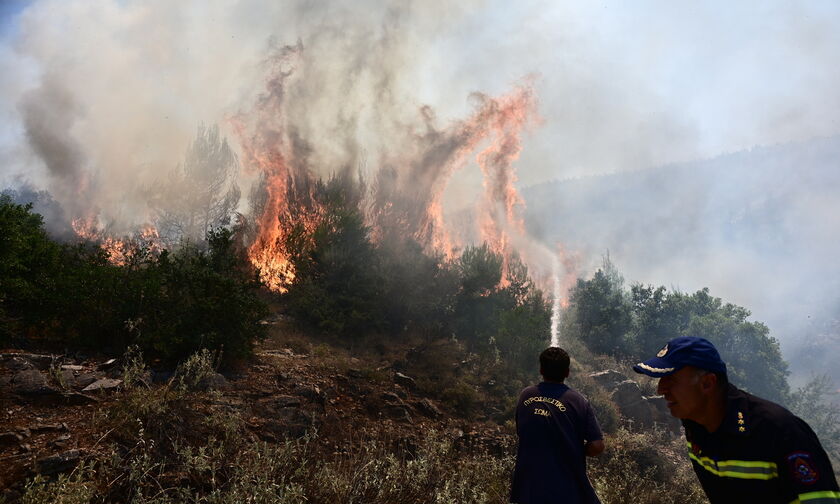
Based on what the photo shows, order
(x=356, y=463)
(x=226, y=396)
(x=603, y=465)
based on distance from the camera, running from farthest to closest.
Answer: (x=603, y=465) < (x=226, y=396) < (x=356, y=463)

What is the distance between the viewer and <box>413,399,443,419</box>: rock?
387 inches

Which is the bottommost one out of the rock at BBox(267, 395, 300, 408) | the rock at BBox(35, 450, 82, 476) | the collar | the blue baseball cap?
the rock at BBox(35, 450, 82, 476)

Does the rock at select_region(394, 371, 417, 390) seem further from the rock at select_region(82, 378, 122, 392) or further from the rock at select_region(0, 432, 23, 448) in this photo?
the rock at select_region(0, 432, 23, 448)

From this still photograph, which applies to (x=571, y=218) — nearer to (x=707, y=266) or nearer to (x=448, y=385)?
(x=707, y=266)

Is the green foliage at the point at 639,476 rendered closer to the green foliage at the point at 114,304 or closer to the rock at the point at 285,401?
the rock at the point at 285,401

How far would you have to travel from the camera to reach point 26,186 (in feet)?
150

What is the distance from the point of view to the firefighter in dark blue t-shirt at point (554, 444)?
318cm

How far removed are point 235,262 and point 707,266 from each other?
122593 millimetres

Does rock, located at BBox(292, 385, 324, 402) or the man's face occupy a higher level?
the man's face

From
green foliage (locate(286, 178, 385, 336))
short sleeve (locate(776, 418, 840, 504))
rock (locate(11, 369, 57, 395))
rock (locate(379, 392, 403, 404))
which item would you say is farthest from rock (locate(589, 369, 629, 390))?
rock (locate(11, 369, 57, 395))

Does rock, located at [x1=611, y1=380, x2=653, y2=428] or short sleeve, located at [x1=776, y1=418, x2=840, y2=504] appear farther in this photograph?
rock, located at [x1=611, y1=380, x2=653, y2=428]

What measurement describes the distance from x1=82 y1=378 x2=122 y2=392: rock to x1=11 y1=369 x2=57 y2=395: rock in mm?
459

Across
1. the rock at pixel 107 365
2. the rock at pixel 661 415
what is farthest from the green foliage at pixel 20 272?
the rock at pixel 661 415

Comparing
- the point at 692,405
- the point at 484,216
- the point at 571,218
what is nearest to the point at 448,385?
the point at 692,405
